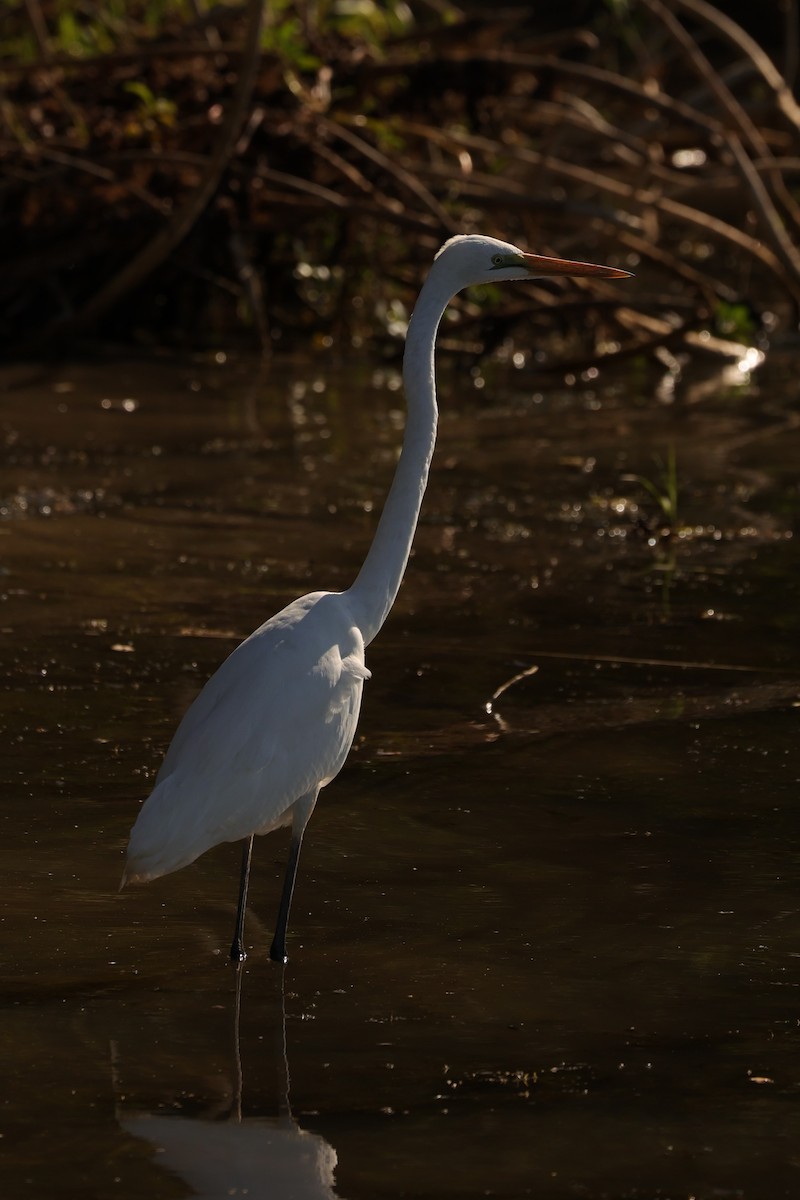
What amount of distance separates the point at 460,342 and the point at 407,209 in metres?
0.95

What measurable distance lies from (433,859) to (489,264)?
4.29 ft

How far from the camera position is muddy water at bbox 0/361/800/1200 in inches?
113

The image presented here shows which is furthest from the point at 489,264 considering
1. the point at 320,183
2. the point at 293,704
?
the point at 320,183

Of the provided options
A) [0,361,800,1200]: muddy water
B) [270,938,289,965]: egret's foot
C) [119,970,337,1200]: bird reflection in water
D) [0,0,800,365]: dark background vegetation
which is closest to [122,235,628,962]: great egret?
[270,938,289,965]: egret's foot

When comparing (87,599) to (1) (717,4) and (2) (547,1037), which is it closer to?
(2) (547,1037)

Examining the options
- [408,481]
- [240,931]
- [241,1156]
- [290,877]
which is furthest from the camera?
[408,481]

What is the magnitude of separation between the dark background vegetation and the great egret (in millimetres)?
5511

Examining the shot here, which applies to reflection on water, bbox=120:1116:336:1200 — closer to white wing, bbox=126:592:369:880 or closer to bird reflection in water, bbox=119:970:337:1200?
bird reflection in water, bbox=119:970:337:1200

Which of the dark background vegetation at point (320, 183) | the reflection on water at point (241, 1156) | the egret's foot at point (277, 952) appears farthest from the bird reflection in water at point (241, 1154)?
the dark background vegetation at point (320, 183)

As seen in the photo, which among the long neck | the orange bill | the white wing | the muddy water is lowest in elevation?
the muddy water

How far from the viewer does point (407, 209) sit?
34.2 feet

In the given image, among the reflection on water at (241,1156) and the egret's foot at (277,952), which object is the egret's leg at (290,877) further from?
the reflection on water at (241,1156)

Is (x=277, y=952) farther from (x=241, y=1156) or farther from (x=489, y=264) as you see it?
(x=489, y=264)

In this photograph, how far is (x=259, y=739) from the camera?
11.6ft
